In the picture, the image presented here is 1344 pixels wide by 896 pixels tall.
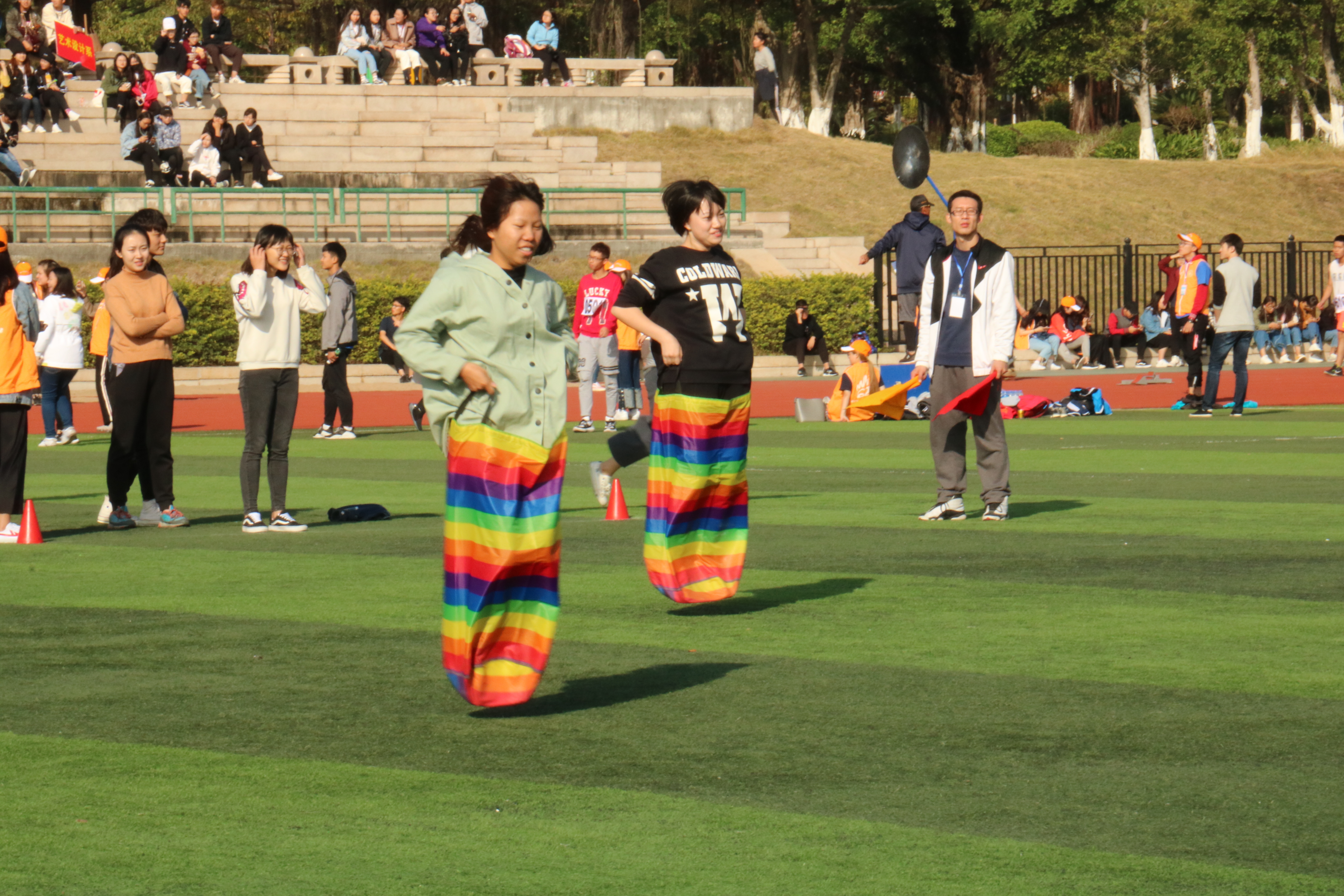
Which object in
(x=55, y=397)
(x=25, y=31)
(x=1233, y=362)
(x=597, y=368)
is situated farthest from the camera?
(x=25, y=31)

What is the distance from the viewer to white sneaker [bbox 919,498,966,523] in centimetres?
1162

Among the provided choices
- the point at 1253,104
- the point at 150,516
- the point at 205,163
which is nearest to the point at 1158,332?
the point at 205,163

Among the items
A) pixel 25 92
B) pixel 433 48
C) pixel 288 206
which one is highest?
pixel 433 48

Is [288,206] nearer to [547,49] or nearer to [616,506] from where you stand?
[547,49]

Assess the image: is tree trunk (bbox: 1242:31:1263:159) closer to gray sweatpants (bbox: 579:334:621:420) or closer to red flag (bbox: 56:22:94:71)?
red flag (bbox: 56:22:94:71)

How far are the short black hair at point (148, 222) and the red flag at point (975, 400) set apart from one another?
531 cm

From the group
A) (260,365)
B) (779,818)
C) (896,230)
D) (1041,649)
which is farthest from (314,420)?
(779,818)

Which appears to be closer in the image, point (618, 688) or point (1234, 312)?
point (618, 688)

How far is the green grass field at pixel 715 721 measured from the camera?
4.59 metres

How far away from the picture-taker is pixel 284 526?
11.9 m

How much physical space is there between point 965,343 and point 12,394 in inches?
243

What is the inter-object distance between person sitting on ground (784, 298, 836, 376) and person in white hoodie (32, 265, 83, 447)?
43.0 feet

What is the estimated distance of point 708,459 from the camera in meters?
8.27

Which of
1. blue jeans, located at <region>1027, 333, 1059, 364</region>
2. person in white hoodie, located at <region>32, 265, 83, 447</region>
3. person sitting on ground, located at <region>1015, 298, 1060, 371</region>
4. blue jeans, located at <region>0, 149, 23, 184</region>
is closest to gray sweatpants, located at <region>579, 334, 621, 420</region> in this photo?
person in white hoodie, located at <region>32, 265, 83, 447</region>
